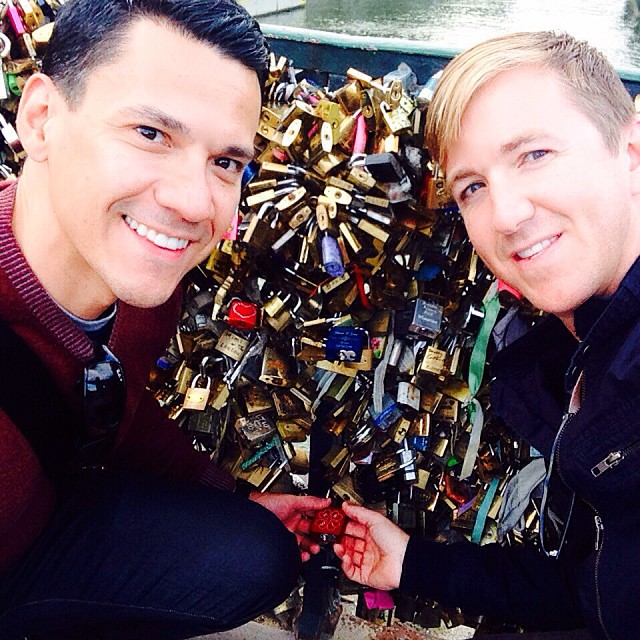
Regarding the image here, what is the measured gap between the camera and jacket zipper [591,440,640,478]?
1218 mm

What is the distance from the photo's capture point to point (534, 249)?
4.20ft

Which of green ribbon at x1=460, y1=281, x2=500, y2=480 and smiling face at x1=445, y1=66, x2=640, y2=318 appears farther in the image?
green ribbon at x1=460, y1=281, x2=500, y2=480

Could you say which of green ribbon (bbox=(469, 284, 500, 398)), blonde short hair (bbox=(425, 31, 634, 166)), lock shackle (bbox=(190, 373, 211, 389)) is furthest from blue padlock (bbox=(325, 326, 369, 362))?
blonde short hair (bbox=(425, 31, 634, 166))

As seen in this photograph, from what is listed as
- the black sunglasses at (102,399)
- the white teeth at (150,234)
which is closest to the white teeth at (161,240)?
the white teeth at (150,234)

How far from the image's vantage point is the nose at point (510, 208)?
1250 mm

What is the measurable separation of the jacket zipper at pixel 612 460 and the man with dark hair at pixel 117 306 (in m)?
0.84

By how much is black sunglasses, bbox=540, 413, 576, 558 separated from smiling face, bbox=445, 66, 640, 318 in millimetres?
397

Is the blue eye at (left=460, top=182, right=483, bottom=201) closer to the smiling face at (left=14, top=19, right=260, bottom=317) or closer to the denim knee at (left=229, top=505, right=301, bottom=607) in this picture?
the smiling face at (left=14, top=19, right=260, bottom=317)

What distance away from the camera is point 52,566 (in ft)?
4.90

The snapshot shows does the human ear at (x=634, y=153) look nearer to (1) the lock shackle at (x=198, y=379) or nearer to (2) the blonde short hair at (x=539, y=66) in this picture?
(2) the blonde short hair at (x=539, y=66)

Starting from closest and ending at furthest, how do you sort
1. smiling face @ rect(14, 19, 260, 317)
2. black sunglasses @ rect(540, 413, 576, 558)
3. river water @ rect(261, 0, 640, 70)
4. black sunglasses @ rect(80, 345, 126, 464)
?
smiling face @ rect(14, 19, 260, 317)
black sunglasses @ rect(80, 345, 126, 464)
black sunglasses @ rect(540, 413, 576, 558)
river water @ rect(261, 0, 640, 70)

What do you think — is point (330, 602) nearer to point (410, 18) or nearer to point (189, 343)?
point (189, 343)

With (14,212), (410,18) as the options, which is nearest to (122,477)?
(14,212)

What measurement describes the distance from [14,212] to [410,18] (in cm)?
1368
